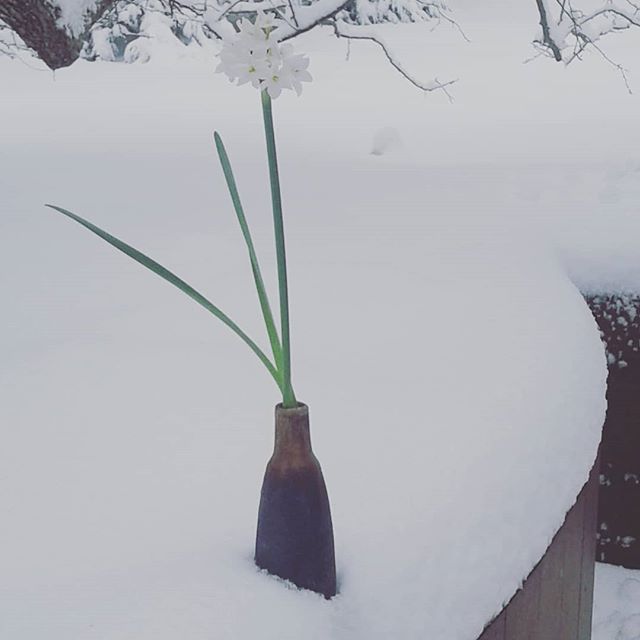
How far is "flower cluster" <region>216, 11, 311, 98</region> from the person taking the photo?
2.50 ft

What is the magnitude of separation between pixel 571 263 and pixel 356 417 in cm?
149

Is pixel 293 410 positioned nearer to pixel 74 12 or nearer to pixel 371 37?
pixel 74 12

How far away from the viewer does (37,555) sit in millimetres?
986

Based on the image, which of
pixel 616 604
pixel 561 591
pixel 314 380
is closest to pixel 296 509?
pixel 314 380

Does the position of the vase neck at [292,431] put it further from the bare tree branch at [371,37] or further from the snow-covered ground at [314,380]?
the bare tree branch at [371,37]

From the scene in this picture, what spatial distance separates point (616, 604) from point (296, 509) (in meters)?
2.31

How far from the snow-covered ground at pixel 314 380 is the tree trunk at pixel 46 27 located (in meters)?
0.45

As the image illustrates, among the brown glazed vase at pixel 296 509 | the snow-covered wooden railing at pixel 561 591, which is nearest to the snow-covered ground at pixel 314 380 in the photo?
the brown glazed vase at pixel 296 509

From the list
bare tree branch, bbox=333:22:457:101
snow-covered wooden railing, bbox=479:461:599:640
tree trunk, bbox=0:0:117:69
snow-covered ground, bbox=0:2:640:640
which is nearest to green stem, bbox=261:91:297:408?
snow-covered ground, bbox=0:2:640:640

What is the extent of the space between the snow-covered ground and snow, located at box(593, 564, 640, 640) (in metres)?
1.03

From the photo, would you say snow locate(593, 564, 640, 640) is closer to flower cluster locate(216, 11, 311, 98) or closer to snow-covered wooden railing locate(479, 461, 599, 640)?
snow-covered wooden railing locate(479, 461, 599, 640)

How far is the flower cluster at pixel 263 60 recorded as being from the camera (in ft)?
2.50

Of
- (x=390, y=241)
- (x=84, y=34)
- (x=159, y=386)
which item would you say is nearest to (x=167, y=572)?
(x=159, y=386)

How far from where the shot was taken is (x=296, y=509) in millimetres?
871
